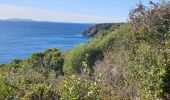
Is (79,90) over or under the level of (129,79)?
over

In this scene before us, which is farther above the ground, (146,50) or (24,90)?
(146,50)

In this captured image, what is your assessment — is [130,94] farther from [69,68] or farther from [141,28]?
[69,68]

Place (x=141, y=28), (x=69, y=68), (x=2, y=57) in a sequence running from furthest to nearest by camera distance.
→ (x=2, y=57) < (x=69, y=68) < (x=141, y=28)

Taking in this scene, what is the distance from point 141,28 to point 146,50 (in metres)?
4.30

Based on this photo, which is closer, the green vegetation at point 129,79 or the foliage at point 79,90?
the foliage at point 79,90

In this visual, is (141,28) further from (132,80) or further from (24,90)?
(24,90)

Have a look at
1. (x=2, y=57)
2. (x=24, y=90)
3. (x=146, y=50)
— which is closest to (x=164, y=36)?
(x=146, y=50)

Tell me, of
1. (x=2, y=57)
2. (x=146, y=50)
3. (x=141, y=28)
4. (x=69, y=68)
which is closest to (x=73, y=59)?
(x=69, y=68)

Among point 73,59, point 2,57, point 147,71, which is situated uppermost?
point 147,71

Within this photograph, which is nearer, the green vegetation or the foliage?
the foliage

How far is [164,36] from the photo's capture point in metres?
19.0

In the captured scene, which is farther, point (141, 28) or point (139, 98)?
point (141, 28)

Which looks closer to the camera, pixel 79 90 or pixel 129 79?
pixel 79 90

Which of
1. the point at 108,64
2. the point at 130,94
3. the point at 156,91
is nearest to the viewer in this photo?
the point at 156,91
